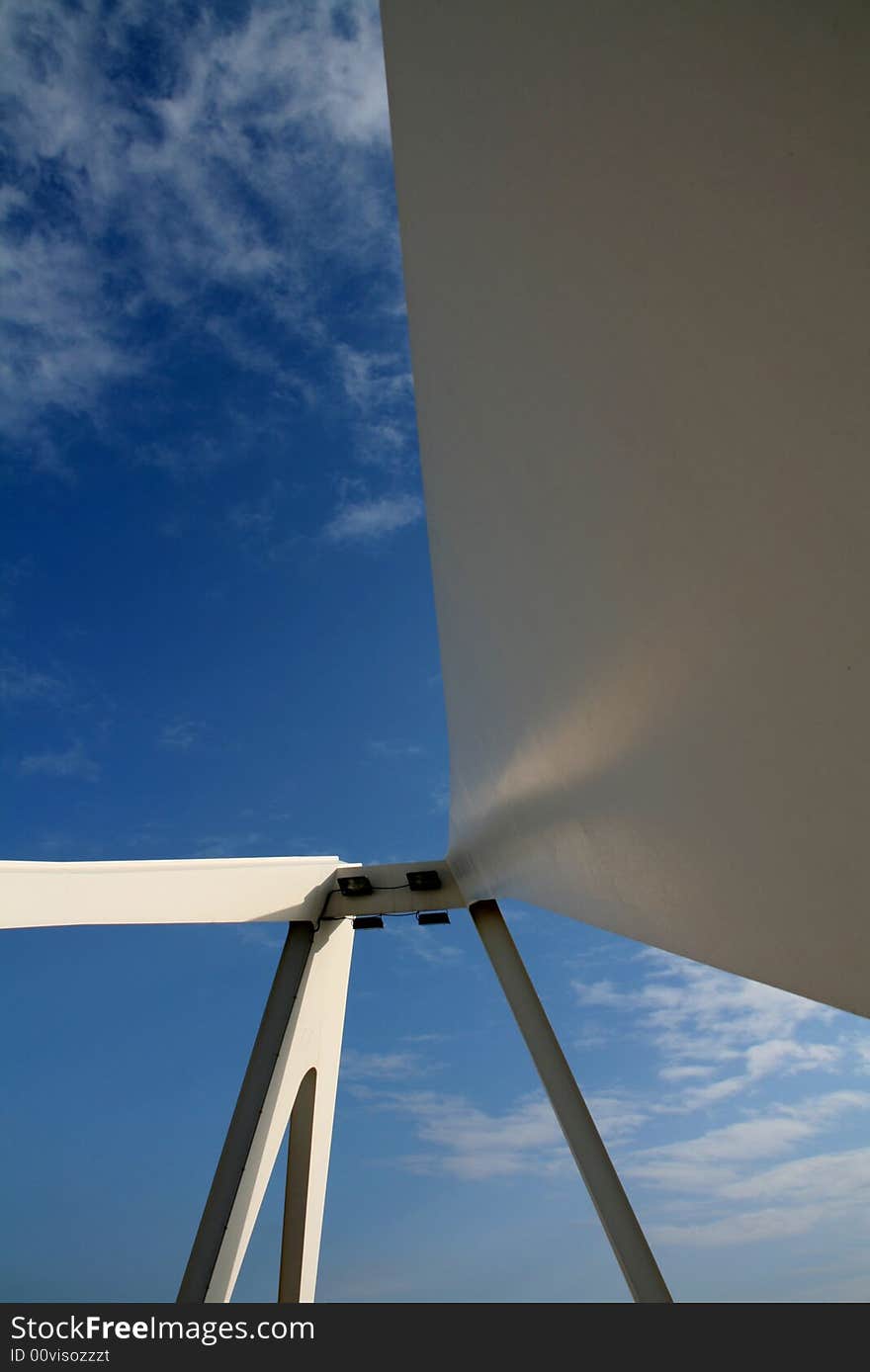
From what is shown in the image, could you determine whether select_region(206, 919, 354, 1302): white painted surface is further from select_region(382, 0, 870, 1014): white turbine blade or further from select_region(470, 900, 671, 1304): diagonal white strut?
select_region(382, 0, 870, 1014): white turbine blade

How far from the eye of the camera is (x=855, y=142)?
138cm

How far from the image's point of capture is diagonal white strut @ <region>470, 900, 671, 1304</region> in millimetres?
9133

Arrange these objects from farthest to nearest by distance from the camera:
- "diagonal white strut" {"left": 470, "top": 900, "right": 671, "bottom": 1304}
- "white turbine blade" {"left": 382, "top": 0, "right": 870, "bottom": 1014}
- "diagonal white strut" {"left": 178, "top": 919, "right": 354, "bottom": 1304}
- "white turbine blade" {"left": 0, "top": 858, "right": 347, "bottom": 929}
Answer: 1. "diagonal white strut" {"left": 178, "top": 919, "right": 354, "bottom": 1304}
2. "diagonal white strut" {"left": 470, "top": 900, "right": 671, "bottom": 1304}
3. "white turbine blade" {"left": 0, "top": 858, "right": 347, "bottom": 929}
4. "white turbine blade" {"left": 382, "top": 0, "right": 870, "bottom": 1014}

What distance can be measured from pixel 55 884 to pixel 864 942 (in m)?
8.24

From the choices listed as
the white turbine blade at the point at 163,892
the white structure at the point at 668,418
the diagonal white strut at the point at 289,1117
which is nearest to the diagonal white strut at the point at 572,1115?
the diagonal white strut at the point at 289,1117

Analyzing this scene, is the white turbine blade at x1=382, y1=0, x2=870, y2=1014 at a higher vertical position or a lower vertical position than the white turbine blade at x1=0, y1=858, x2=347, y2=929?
lower

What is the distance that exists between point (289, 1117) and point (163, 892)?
4.45 m

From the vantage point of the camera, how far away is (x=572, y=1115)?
34.2 ft

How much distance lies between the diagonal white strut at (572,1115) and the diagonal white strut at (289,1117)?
2602 millimetres

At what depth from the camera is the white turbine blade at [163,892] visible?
332 inches

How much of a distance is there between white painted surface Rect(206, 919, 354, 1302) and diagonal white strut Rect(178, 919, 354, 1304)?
0.01 meters

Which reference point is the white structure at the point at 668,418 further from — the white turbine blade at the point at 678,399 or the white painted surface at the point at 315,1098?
the white painted surface at the point at 315,1098

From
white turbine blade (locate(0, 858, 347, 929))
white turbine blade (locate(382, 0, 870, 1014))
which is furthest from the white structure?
white turbine blade (locate(0, 858, 347, 929))

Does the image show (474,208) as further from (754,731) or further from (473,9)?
(754,731)
